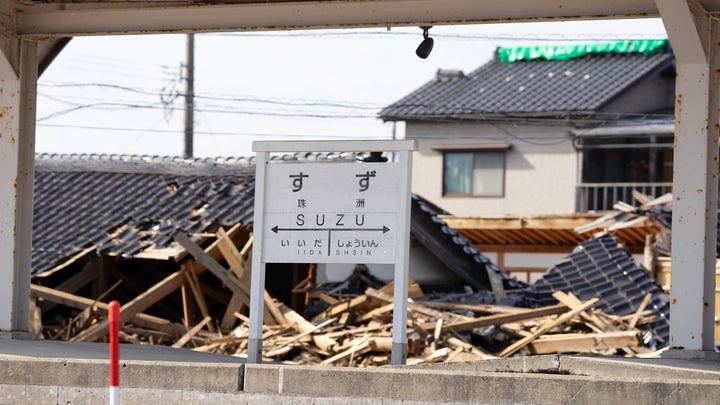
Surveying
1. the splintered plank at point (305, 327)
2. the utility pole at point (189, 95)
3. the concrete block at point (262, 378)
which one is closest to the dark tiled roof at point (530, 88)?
the utility pole at point (189, 95)

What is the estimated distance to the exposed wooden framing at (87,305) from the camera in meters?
17.9

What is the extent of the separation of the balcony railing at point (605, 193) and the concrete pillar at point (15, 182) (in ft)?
93.1

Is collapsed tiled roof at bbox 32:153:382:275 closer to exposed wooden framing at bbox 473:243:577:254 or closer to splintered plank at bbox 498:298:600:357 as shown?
splintered plank at bbox 498:298:600:357

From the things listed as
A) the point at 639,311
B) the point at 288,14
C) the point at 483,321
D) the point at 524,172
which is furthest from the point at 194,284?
the point at 524,172

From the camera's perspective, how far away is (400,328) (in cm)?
919

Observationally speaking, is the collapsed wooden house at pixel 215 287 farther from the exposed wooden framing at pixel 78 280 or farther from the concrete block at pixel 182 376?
the concrete block at pixel 182 376

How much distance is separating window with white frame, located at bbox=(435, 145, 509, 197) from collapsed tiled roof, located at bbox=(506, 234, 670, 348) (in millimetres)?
18035

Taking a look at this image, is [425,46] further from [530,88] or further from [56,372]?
[530,88]

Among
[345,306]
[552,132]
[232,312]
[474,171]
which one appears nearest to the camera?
[345,306]

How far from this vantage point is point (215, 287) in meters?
19.6

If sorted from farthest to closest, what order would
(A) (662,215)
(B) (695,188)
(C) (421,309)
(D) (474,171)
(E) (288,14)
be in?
(D) (474,171) < (A) (662,215) < (C) (421,309) < (E) (288,14) < (B) (695,188)

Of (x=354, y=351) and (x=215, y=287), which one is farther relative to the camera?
(x=215, y=287)

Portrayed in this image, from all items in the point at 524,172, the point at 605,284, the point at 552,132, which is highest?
the point at 552,132

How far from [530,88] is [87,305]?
81.9ft
